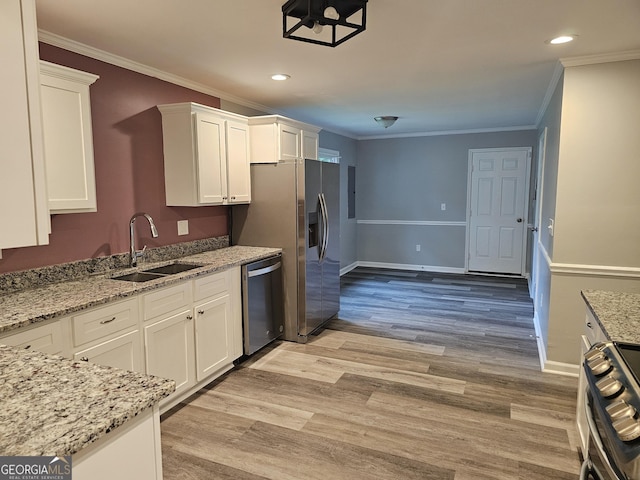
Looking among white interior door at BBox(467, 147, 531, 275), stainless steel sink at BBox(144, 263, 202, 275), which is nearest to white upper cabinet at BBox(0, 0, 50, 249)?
stainless steel sink at BBox(144, 263, 202, 275)

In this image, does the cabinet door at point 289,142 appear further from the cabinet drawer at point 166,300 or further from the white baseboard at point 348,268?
the white baseboard at point 348,268

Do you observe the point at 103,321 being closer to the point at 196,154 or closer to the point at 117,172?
the point at 117,172

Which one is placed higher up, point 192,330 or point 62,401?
point 62,401

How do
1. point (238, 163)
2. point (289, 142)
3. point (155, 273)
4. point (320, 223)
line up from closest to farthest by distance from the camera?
point (155, 273) < point (238, 163) < point (320, 223) < point (289, 142)

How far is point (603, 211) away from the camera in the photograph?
310 centimetres

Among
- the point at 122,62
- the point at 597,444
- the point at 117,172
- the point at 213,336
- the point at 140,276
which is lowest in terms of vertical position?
the point at 213,336

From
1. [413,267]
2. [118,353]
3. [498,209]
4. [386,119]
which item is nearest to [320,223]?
[386,119]

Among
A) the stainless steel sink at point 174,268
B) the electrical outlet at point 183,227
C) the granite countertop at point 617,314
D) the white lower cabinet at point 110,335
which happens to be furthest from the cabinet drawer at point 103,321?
the granite countertop at point 617,314

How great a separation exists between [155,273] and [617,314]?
2.85 meters

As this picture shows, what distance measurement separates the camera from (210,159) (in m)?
3.52

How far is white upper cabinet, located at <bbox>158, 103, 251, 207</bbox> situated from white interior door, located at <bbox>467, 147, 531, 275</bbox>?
461 cm

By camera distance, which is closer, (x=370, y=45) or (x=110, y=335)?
(x=110, y=335)

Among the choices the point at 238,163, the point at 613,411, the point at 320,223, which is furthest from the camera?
the point at 320,223

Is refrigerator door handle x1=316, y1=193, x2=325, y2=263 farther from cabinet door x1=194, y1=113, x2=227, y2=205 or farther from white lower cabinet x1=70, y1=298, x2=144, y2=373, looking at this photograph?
white lower cabinet x1=70, y1=298, x2=144, y2=373
